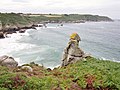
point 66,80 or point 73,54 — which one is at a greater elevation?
point 66,80

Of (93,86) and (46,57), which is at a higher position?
(93,86)

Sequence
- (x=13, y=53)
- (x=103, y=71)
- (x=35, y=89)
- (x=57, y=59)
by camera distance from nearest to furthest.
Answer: (x=35, y=89) → (x=103, y=71) → (x=57, y=59) → (x=13, y=53)

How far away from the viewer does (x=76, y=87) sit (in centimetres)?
1628

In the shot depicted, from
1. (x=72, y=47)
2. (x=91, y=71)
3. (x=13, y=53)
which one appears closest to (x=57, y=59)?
(x=13, y=53)

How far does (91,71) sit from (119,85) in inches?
133

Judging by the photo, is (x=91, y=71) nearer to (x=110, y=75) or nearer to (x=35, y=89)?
(x=110, y=75)

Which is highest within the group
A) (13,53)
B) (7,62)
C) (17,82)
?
(17,82)

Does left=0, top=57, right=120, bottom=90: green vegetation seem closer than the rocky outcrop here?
Yes

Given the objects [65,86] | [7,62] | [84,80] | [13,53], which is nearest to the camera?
[65,86]

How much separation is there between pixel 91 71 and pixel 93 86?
9.73ft

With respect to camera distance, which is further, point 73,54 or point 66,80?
point 73,54

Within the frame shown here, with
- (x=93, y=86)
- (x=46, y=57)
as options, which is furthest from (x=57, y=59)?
(x=93, y=86)

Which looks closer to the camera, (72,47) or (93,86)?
(93,86)

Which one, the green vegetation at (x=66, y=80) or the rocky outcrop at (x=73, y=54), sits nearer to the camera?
the green vegetation at (x=66, y=80)
